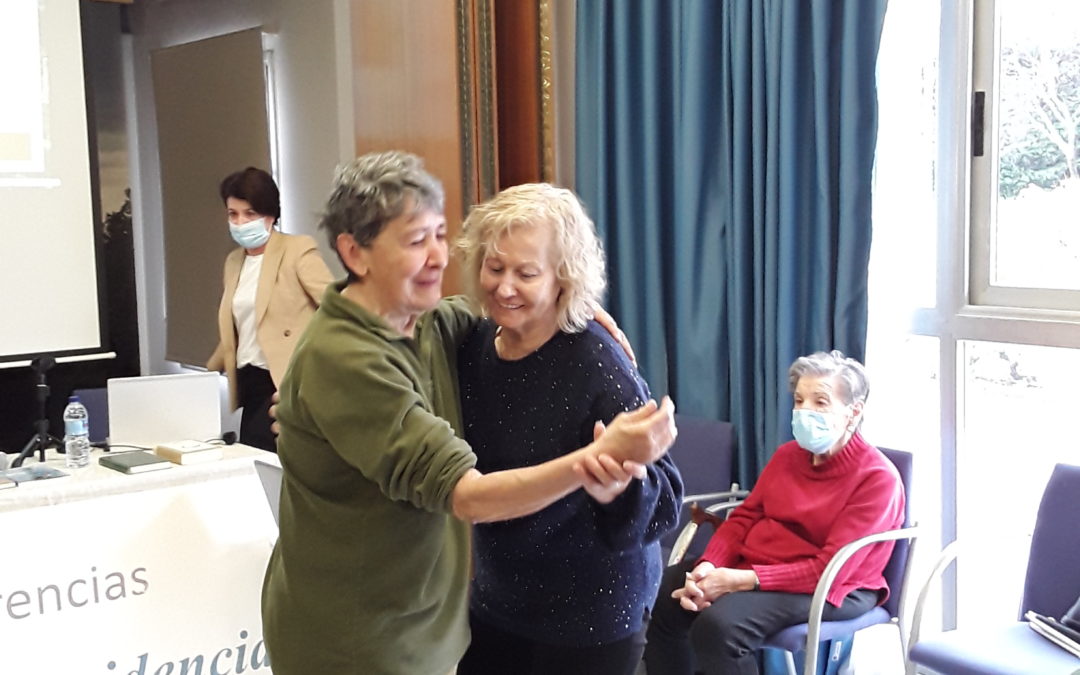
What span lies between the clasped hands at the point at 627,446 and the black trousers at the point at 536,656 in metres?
0.40

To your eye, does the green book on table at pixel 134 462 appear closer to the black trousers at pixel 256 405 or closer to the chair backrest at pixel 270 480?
the chair backrest at pixel 270 480

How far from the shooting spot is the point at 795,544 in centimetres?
275

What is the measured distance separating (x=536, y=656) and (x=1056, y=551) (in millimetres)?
1544

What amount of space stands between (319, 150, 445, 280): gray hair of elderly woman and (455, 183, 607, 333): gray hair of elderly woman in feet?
0.45

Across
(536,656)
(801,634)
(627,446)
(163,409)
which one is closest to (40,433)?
(163,409)

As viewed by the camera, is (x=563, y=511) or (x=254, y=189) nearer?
(x=563, y=511)

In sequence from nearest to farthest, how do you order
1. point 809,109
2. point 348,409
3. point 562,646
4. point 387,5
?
point 348,409
point 562,646
point 809,109
point 387,5

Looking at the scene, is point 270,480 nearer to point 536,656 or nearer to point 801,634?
point 801,634

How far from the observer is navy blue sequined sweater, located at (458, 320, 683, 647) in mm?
1545

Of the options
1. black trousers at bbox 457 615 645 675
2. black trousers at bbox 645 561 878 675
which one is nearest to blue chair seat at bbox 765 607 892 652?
black trousers at bbox 645 561 878 675

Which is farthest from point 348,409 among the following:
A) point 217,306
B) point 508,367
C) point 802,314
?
point 217,306

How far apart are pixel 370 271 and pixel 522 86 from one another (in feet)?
8.75

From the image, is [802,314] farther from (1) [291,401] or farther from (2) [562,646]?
(1) [291,401]

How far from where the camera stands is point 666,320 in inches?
142
